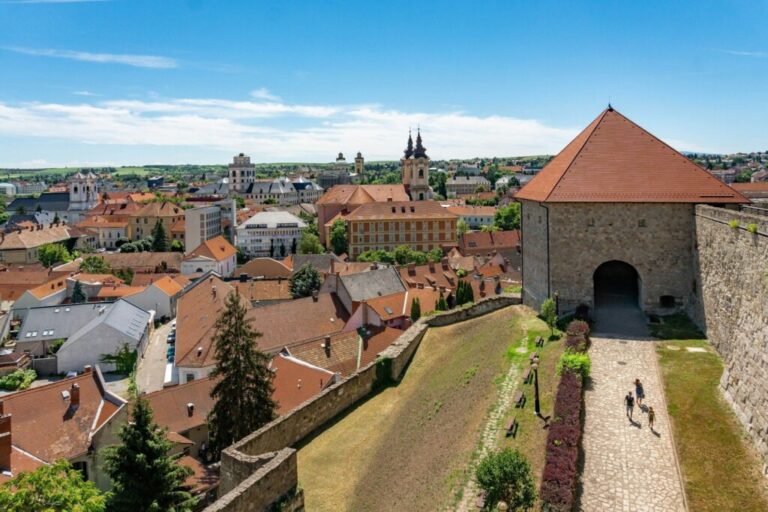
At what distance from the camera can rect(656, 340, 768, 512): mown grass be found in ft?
33.0

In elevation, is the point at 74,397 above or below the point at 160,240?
below

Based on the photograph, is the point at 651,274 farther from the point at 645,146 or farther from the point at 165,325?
Result: the point at 165,325

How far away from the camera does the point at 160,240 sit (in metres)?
88.3

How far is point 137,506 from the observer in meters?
14.0

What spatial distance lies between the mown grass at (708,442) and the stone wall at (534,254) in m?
5.78

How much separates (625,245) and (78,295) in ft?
160

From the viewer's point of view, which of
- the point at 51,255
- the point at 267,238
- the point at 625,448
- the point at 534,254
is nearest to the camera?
the point at 625,448

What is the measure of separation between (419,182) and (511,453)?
3561 inches

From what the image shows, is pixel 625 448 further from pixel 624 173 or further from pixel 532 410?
pixel 624 173

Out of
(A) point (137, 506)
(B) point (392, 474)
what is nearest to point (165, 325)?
(A) point (137, 506)

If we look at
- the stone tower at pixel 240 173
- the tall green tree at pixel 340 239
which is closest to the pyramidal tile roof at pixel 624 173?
the tall green tree at pixel 340 239

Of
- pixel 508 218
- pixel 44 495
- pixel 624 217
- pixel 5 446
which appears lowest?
pixel 5 446

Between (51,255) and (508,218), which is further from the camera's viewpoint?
(508,218)

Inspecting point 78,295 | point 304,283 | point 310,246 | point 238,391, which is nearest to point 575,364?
point 238,391
